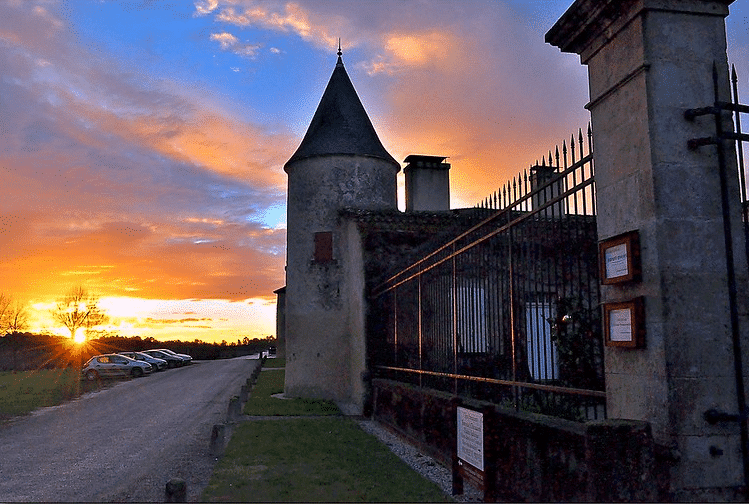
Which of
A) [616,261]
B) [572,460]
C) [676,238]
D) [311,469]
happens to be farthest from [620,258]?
[311,469]

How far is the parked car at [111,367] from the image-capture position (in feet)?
104

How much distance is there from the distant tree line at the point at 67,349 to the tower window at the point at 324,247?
36833 millimetres

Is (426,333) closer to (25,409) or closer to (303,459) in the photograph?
(303,459)

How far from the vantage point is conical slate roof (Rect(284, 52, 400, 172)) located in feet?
62.8

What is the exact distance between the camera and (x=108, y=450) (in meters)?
10.7

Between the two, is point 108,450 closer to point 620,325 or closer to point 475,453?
point 475,453

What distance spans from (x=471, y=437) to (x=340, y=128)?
14.4 metres

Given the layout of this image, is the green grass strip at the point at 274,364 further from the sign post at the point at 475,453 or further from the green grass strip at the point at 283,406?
the sign post at the point at 475,453

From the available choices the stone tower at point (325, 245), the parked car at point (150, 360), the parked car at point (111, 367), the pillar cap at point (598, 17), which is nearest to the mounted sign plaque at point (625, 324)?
the pillar cap at point (598, 17)

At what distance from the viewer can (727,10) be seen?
4621mm

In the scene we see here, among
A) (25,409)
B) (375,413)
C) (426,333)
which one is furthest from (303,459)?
(25,409)

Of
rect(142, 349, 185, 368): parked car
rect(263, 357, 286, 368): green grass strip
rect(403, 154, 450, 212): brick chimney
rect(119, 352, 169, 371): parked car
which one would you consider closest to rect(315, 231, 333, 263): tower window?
rect(403, 154, 450, 212): brick chimney

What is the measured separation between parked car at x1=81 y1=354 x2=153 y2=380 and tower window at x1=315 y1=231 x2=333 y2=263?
18.2 m

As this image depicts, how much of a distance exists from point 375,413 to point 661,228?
9904mm
